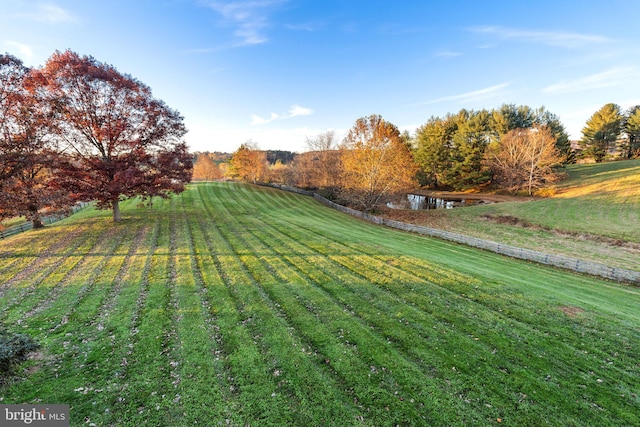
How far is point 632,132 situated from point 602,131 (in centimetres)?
494

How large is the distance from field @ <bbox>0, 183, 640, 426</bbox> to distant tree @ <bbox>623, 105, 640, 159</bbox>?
6522 cm

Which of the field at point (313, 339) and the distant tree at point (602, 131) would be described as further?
the distant tree at point (602, 131)

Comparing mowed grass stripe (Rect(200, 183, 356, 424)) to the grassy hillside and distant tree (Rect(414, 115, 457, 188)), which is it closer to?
the grassy hillside

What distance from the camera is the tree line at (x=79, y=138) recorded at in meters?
14.0

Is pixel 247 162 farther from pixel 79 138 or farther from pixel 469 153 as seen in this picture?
pixel 469 153

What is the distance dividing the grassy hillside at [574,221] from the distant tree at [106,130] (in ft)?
78.1

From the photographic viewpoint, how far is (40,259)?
12469 millimetres

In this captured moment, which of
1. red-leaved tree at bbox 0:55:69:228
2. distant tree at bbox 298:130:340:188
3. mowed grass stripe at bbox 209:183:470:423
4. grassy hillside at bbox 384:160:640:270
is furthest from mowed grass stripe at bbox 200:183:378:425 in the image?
distant tree at bbox 298:130:340:188

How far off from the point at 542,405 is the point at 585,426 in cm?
60

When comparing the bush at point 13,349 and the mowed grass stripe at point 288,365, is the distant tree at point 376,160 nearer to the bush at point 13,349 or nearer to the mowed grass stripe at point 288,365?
the mowed grass stripe at point 288,365

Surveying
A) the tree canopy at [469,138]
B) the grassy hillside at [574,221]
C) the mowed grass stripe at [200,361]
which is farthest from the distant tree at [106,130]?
the tree canopy at [469,138]

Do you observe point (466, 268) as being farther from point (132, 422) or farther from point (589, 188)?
point (589, 188)

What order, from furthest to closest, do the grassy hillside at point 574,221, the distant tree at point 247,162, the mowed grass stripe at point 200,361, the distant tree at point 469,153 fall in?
the distant tree at point 247,162, the distant tree at point 469,153, the grassy hillside at point 574,221, the mowed grass stripe at point 200,361

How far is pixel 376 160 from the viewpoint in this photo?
29156mm
